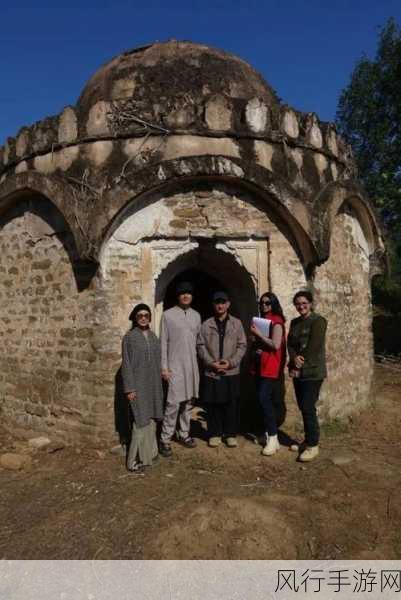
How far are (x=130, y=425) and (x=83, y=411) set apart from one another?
0.60m

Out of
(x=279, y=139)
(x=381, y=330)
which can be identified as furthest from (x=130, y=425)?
(x=381, y=330)

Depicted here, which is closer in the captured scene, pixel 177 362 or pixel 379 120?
pixel 177 362

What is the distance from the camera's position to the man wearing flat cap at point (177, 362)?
5363 mm

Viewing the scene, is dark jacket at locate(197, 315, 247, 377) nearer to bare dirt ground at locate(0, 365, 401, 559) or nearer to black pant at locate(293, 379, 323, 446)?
black pant at locate(293, 379, 323, 446)

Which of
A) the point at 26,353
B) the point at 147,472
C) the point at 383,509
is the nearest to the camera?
the point at 383,509

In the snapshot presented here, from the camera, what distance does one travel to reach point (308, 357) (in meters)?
4.97

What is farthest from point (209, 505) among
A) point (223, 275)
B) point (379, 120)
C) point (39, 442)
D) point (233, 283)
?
point (379, 120)

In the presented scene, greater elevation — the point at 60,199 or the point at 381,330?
the point at 60,199

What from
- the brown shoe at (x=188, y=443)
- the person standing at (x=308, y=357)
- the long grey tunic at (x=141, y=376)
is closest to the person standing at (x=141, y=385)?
the long grey tunic at (x=141, y=376)

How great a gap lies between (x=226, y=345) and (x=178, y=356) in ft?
1.76

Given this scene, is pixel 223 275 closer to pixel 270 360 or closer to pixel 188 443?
pixel 270 360

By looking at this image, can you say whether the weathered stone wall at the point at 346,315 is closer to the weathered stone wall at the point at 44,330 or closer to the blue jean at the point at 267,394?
the blue jean at the point at 267,394

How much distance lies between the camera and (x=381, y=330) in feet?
48.9
